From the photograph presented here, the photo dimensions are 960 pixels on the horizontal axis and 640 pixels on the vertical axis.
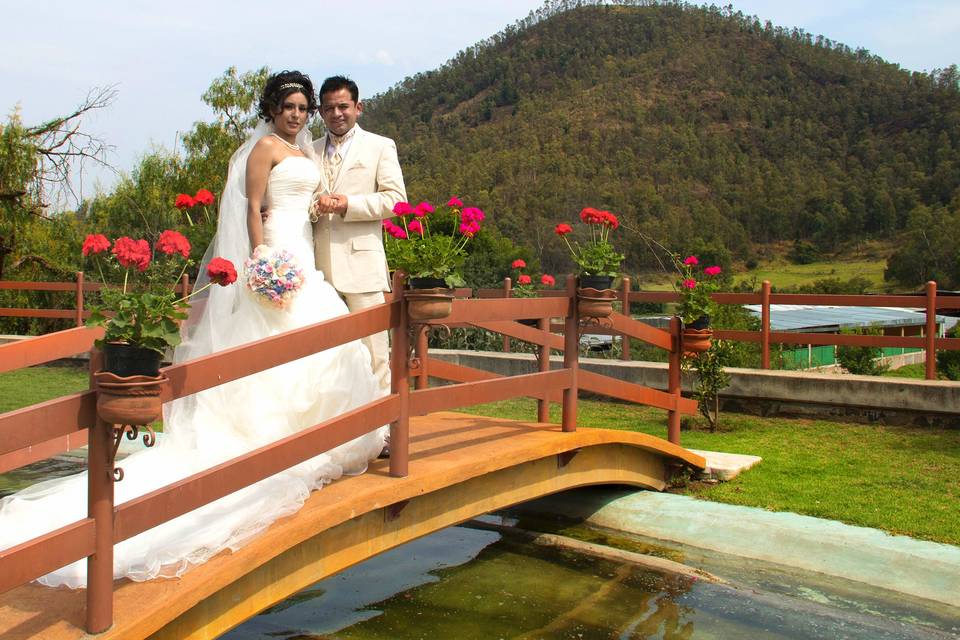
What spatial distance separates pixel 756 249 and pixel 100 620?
6266 centimetres

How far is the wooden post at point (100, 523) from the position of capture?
282 cm

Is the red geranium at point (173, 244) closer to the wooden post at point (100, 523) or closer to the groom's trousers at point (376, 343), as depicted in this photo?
the wooden post at point (100, 523)

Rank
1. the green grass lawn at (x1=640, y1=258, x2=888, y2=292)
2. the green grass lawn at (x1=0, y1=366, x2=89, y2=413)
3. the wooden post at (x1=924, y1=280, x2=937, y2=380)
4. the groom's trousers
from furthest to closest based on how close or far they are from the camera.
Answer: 1. the green grass lawn at (x1=640, y1=258, x2=888, y2=292)
2. the green grass lawn at (x1=0, y1=366, x2=89, y2=413)
3. the wooden post at (x1=924, y1=280, x2=937, y2=380)
4. the groom's trousers

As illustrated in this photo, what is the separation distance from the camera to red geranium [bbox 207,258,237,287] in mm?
3381

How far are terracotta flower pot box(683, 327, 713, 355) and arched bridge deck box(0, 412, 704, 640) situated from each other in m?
0.96

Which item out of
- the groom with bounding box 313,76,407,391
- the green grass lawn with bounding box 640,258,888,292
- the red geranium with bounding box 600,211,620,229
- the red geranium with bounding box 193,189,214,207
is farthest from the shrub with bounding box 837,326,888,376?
the green grass lawn with bounding box 640,258,888,292

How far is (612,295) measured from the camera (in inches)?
224

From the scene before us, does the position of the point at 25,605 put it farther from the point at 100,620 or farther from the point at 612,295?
the point at 612,295

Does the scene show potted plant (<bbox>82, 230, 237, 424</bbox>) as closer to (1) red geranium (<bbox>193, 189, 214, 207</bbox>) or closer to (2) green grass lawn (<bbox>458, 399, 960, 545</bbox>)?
(1) red geranium (<bbox>193, 189, 214, 207</bbox>)

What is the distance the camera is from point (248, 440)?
4.29 m

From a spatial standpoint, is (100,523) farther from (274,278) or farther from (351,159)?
(351,159)

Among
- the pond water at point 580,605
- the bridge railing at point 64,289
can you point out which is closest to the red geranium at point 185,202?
the pond water at point 580,605

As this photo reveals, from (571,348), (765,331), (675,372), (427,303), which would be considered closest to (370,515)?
(427,303)

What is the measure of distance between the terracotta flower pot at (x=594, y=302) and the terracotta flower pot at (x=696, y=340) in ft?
6.58
